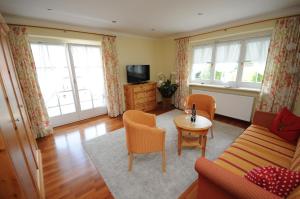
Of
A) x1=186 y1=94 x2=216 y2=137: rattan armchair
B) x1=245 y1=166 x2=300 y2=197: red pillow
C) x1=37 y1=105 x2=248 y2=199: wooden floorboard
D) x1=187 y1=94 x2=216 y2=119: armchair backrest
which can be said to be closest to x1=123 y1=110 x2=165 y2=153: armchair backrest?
x1=37 y1=105 x2=248 y2=199: wooden floorboard

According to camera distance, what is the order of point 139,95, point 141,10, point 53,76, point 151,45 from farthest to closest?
point 151,45, point 139,95, point 53,76, point 141,10

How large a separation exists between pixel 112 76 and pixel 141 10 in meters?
1.96

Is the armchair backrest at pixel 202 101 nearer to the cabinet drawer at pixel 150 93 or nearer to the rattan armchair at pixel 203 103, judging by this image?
the rattan armchair at pixel 203 103

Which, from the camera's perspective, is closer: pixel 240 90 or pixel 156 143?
pixel 156 143

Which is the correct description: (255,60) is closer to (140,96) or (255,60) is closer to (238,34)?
(238,34)

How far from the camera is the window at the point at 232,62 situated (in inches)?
121

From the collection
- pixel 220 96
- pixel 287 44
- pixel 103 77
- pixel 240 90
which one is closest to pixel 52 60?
pixel 103 77

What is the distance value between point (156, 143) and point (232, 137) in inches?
73.5

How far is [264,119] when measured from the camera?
2232 millimetres

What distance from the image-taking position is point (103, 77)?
3.91m

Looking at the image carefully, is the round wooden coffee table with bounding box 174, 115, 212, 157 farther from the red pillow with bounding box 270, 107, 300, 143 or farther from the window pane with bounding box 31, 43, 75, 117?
the window pane with bounding box 31, 43, 75, 117

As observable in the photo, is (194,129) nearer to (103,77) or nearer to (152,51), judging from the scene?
(103,77)

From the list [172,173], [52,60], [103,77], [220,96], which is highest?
[52,60]

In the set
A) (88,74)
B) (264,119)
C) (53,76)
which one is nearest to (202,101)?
(264,119)
